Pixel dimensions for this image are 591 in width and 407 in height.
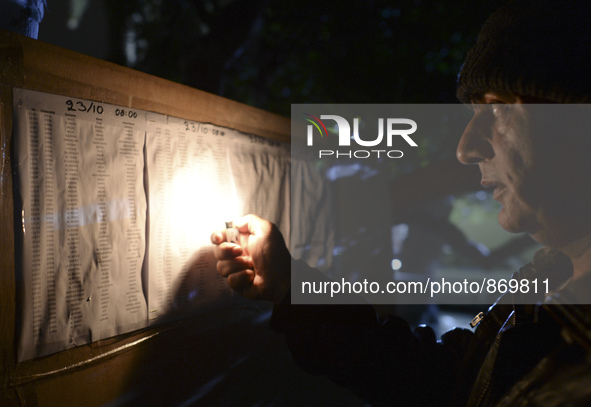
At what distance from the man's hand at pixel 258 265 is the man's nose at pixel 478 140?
2.61ft

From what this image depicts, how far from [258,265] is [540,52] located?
45.8 inches

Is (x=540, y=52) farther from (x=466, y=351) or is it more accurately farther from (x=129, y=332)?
(x=129, y=332)

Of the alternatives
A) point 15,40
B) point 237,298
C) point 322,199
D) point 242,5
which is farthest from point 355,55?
point 15,40

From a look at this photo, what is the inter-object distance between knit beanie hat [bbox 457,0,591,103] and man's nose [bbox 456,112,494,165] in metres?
0.13

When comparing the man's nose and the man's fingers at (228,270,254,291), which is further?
the man's fingers at (228,270,254,291)

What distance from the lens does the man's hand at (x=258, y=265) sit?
54.4 inches

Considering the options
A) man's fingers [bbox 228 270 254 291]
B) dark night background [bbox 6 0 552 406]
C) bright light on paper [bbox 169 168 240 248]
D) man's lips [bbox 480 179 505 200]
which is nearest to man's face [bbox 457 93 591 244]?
man's lips [bbox 480 179 505 200]

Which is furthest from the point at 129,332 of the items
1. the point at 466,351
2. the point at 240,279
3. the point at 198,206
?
the point at 466,351

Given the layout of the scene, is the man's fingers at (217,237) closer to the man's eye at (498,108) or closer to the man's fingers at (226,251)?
the man's fingers at (226,251)

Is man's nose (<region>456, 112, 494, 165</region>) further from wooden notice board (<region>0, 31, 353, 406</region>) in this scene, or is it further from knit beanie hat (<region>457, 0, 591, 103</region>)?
wooden notice board (<region>0, 31, 353, 406</region>)

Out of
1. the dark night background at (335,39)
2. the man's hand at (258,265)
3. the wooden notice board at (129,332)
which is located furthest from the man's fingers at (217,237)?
the dark night background at (335,39)

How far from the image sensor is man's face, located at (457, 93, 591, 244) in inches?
36.1

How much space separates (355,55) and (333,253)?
2071 millimetres

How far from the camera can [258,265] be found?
1.40m
